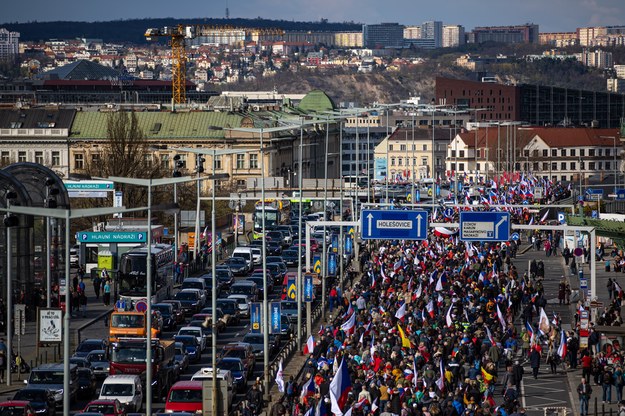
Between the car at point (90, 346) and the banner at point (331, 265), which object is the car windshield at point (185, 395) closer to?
the car at point (90, 346)

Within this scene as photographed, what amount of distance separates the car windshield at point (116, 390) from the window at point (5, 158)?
81.1m

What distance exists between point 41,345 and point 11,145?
86.7 metres

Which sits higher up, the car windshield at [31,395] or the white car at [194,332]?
the white car at [194,332]

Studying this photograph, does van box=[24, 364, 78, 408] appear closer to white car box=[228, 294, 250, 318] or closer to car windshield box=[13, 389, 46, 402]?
car windshield box=[13, 389, 46, 402]

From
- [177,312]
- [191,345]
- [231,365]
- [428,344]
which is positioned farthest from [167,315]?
[428,344]

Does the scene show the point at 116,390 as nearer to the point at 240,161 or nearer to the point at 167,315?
the point at 167,315

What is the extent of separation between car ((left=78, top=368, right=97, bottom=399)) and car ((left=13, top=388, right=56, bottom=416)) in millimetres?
3166

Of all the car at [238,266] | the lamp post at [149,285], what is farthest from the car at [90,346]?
the car at [238,266]

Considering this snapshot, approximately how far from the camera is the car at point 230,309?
6124 cm

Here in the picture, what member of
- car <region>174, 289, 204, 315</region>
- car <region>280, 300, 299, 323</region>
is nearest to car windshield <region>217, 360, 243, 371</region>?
car <region>280, 300, 299, 323</region>

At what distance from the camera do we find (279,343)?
182ft

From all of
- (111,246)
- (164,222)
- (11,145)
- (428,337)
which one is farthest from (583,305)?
(11,145)

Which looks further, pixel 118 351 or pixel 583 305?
pixel 583 305

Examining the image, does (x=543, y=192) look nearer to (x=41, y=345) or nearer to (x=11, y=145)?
(x=11, y=145)
